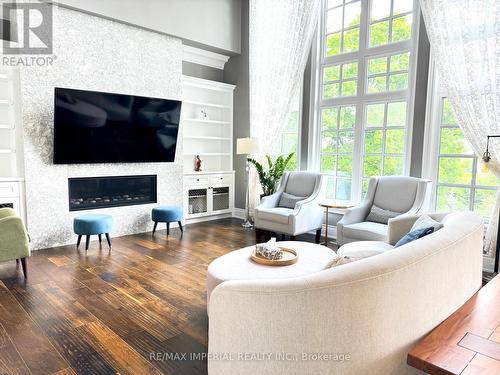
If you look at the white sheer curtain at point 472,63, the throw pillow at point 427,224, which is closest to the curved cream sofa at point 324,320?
the throw pillow at point 427,224

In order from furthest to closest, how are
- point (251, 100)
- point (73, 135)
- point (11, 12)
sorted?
point (251, 100), point (73, 135), point (11, 12)

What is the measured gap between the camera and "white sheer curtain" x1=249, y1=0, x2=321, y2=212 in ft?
17.5

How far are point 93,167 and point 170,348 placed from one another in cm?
340

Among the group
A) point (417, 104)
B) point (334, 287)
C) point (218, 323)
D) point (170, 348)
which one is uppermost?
point (417, 104)

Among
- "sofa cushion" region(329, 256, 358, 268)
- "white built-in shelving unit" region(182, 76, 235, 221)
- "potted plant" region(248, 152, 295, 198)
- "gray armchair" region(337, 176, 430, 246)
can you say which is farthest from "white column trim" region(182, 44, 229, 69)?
"sofa cushion" region(329, 256, 358, 268)

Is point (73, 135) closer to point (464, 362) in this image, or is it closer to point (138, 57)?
point (138, 57)

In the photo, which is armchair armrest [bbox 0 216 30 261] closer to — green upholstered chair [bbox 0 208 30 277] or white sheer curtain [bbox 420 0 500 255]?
green upholstered chair [bbox 0 208 30 277]

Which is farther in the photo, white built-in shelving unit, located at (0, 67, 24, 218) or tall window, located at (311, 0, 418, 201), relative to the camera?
tall window, located at (311, 0, 418, 201)

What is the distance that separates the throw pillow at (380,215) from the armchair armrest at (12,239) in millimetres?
3677

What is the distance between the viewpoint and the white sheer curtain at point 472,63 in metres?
3.60

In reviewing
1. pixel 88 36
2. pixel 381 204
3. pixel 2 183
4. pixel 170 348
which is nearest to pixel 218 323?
pixel 170 348

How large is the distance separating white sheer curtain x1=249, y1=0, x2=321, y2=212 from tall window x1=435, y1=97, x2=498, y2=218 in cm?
225

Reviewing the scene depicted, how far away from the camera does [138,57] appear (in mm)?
5152

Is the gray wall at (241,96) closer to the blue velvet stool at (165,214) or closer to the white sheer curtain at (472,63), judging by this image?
the blue velvet stool at (165,214)
